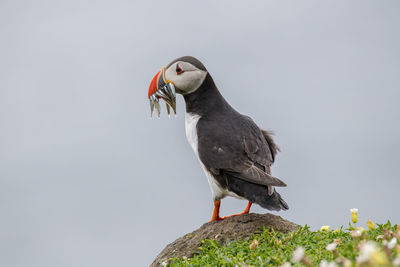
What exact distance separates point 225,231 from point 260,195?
20.8 inches

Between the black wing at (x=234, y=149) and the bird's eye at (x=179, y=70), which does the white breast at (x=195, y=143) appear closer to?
the black wing at (x=234, y=149)

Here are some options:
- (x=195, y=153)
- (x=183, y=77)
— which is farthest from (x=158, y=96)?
(x=195, y=153)

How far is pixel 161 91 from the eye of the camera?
6312mm

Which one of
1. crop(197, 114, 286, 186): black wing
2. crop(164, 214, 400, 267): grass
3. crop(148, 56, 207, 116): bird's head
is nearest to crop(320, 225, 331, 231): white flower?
crop(164, 214, 400, 267): grass

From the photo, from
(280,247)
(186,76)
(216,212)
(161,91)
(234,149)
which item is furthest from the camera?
(161,91)

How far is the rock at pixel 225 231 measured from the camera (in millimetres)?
5301

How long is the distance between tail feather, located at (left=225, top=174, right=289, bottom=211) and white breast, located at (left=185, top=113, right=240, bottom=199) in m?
0.23

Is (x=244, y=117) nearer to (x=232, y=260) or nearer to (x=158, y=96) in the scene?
(x=158, y=96)

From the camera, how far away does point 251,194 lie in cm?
543

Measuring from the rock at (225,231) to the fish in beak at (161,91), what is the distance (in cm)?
161

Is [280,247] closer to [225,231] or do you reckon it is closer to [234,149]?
[225,231]

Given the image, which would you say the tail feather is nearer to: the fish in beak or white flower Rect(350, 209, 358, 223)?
white flower Rect(350, 209, 358, 223)

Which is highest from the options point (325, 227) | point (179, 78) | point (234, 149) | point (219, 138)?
point (179, 78)

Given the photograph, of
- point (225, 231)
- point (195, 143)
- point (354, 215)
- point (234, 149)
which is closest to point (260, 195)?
point (225, 231)
